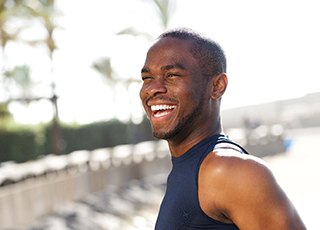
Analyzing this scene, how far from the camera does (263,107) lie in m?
48.7

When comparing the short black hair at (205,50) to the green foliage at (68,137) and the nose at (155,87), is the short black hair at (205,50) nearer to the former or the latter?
the nose at (155,87)

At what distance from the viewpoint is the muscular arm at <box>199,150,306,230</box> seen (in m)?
1.46

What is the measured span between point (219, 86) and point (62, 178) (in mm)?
8629

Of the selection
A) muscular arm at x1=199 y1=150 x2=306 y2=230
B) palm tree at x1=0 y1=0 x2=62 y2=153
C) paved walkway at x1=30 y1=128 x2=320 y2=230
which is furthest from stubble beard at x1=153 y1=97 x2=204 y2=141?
palm tree at x1=0 y1=0 x2=62 y2=153

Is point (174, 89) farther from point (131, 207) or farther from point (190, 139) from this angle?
point (131, 207)

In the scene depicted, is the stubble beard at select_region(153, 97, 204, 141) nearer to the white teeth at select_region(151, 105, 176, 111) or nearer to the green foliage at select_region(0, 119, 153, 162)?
the white teeth at select_region(151, 105, 176, 111)

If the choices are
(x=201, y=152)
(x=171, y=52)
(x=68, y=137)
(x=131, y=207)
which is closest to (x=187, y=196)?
(x=201, y=152)

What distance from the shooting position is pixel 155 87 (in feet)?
5.86

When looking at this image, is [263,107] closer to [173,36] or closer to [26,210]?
[26,210]

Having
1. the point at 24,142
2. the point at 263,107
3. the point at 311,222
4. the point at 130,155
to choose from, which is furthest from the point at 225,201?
the point at 263,107

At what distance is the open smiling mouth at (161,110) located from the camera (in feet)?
5.78

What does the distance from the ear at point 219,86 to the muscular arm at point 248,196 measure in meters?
0.32

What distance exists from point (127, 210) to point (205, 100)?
32.3ft

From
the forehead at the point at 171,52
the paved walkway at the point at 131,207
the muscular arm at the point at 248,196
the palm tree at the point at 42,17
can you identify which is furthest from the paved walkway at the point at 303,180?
the palm tree at the point at 42,17
